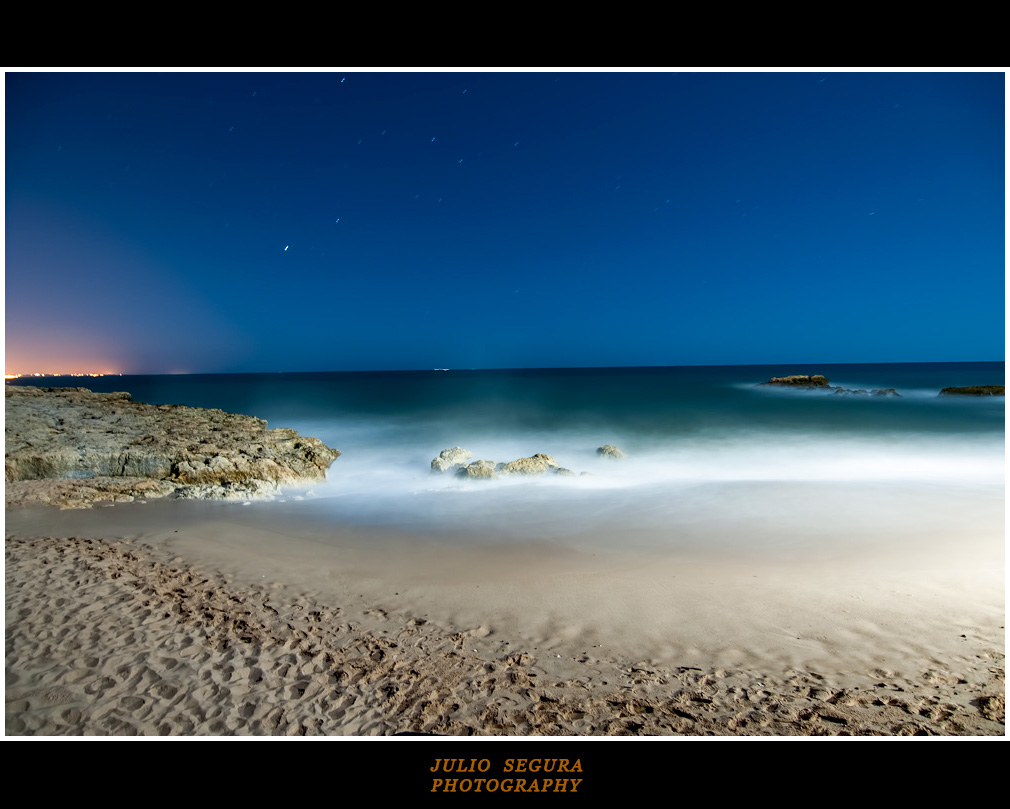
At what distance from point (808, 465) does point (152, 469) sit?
48.3 feet

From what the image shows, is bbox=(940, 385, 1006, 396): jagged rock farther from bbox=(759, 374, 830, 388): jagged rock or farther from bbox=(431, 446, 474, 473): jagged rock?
bbox=(431, 446, 474, 473): jagged rock

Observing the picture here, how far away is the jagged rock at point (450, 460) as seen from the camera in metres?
11.0

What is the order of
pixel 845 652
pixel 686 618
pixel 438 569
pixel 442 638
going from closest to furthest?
pixel 845 652, pixel 442 638, pixel 686 618, pixel 438 569

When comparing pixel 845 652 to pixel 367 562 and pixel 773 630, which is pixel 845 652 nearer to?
pixel 773 630

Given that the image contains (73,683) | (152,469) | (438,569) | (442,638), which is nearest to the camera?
(73,683)

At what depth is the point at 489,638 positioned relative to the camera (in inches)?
146

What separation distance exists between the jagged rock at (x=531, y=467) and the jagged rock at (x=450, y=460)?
1519 millimetres

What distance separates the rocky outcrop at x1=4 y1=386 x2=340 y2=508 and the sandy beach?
1.80 m

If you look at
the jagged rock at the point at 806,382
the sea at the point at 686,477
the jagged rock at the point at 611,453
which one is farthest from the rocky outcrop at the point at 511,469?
the jagged rock at the point at 806,382

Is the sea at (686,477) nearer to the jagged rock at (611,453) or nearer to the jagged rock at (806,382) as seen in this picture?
the jagged rock at (611,453)

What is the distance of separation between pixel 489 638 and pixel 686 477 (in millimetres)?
7814
